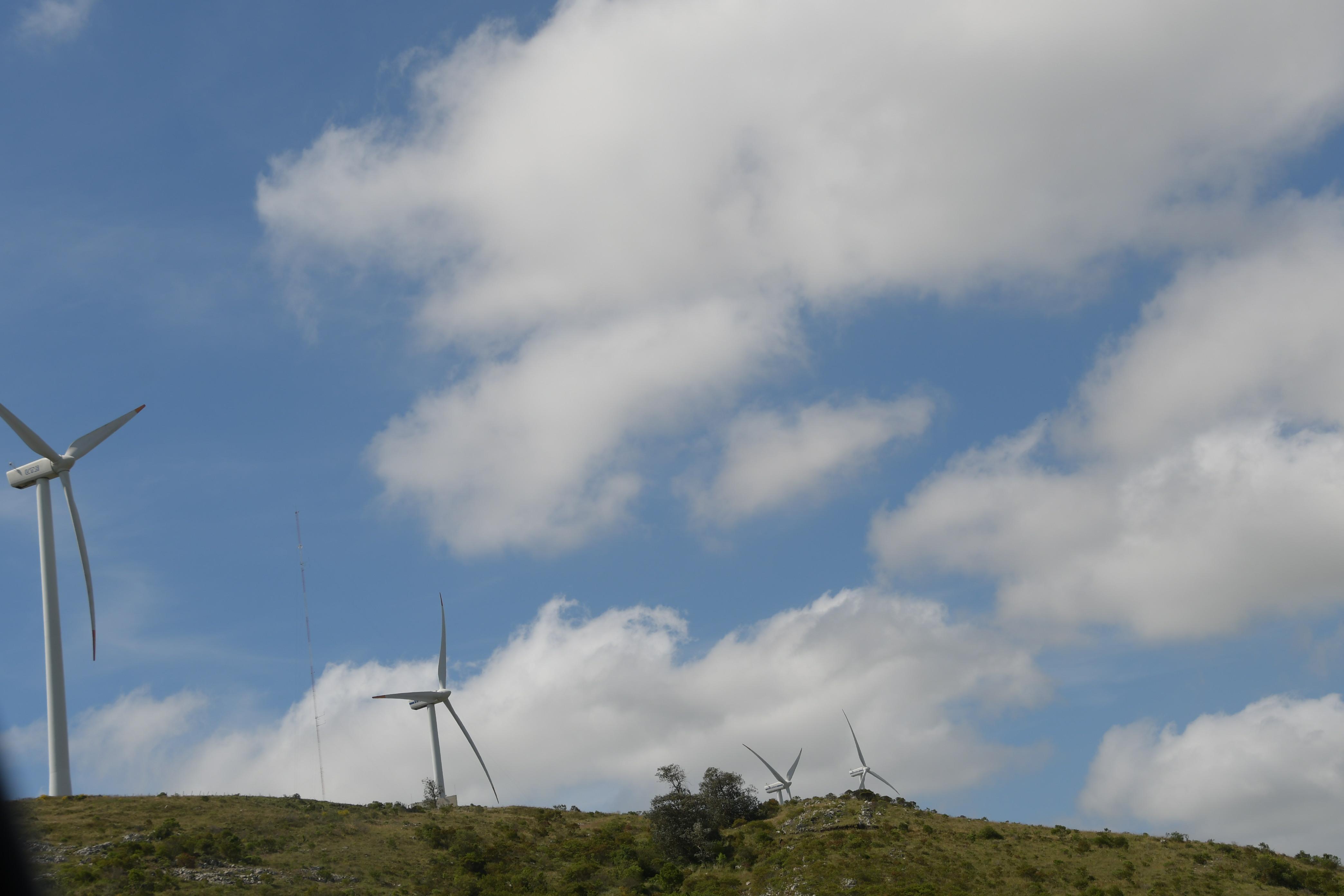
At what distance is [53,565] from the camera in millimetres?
86312

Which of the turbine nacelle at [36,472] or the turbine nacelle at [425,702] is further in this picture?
the turbine nacelle at [425,702]

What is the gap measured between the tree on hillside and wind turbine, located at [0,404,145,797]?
4892cm

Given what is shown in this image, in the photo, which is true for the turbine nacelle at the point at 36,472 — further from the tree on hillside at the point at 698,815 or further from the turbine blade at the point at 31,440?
the tree on hillside at the point at 698,815

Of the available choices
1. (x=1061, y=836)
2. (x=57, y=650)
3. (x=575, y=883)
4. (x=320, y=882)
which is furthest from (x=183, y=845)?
(x=1061, y=836)

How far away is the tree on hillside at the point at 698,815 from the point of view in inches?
3696

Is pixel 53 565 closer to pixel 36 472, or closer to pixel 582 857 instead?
pixel 36 472

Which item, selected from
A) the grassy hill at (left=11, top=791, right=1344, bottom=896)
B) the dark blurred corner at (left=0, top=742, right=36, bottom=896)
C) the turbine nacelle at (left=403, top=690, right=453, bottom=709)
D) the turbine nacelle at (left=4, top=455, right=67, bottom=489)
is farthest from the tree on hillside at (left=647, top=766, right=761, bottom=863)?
the dark blurred corner at (left=0, top=742, right=36, bottom=896)

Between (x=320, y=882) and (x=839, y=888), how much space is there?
122 feet

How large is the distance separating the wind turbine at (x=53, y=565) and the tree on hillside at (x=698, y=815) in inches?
1926

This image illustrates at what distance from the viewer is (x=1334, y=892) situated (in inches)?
3196

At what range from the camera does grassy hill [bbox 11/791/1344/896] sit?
75688 mm

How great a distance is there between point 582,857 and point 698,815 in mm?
13130

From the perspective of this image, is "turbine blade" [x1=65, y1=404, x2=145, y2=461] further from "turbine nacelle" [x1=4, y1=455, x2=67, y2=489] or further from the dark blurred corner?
the dark blurred corner

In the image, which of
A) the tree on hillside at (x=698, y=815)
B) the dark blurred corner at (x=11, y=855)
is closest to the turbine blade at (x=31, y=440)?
the tree on hillside at (x=698, y=815)
